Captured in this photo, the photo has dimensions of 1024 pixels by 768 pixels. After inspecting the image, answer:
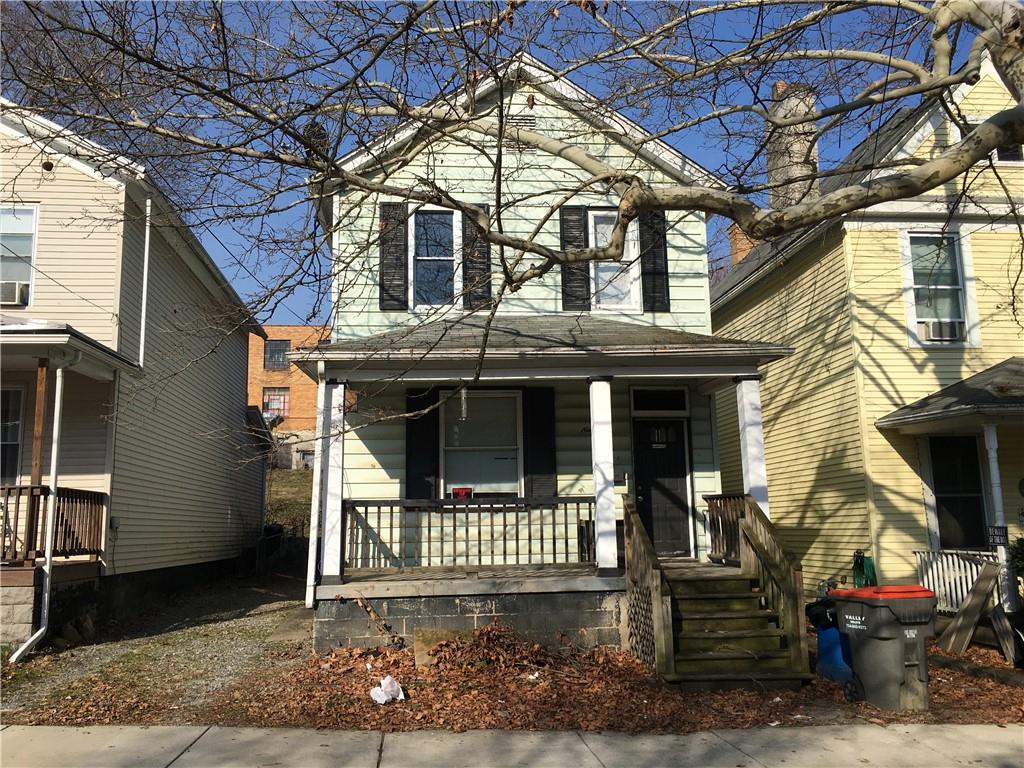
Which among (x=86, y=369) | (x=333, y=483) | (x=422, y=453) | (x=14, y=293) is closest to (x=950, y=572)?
(x=422, y=453)

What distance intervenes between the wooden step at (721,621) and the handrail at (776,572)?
0.72 feet

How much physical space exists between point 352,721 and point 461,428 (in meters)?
4.97

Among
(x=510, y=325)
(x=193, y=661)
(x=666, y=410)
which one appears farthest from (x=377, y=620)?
(x=666, y=410)

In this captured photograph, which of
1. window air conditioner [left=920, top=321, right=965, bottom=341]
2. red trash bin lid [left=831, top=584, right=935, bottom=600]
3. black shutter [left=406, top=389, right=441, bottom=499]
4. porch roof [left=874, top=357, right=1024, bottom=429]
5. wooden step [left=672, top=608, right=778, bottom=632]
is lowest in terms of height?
wooden step [left=672, top=608, right=778, bottom=632]

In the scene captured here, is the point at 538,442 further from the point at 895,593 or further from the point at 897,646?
the point at 897,646

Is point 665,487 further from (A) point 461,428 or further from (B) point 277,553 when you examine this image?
(B) point 277,553

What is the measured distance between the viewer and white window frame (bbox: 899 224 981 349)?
A: 12.3 metres

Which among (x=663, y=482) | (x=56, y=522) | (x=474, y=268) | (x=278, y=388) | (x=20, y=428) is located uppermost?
(x=278, y=388)

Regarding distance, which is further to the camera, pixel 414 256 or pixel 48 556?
pixel 414 256

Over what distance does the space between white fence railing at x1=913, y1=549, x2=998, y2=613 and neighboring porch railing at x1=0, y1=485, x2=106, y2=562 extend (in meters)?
11.0

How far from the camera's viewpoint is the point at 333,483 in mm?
9266

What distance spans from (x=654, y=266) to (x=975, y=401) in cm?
458

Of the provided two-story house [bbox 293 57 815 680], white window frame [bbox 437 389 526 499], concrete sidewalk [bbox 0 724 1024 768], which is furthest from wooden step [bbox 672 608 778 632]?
white window frame [bbox 437 389 526 499]

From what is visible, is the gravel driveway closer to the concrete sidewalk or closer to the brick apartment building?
the concrete sidewalk
